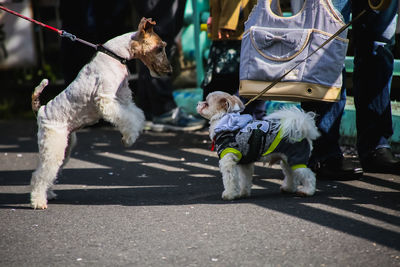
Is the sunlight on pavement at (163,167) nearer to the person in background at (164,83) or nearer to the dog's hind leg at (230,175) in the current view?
the dog's hind leg at (230,175)

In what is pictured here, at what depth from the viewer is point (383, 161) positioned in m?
4.64

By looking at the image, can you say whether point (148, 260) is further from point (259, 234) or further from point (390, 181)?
point (390, 181)

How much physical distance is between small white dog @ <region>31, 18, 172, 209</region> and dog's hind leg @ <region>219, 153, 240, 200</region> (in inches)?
29.0

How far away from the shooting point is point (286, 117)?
3891mm

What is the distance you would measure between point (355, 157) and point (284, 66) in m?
1.77

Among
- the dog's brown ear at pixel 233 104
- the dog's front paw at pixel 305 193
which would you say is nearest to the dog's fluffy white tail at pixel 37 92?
the dog's brown ear at pixel 233 104

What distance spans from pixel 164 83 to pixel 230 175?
366cm

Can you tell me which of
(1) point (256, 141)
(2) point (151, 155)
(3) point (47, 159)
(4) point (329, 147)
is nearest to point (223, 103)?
(1) point (256, 141)

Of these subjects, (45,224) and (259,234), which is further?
(45,224)

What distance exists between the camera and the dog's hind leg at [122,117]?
3922 millimetres

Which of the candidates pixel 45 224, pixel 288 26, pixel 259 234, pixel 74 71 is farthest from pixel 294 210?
pixel 74 71

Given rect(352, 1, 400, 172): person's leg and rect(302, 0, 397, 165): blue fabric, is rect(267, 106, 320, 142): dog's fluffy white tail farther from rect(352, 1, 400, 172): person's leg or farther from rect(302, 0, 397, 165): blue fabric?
rect(352, 1, 400, 172): person's leg

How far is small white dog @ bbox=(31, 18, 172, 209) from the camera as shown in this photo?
156 inches

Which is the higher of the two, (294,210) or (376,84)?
(376,84)
